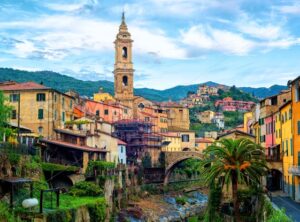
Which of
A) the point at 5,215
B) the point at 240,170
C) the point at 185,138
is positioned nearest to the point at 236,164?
the point at 240,170

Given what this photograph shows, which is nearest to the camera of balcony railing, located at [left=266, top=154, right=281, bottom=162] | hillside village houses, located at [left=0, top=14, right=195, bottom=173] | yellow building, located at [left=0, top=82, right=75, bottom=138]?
balcony railing, located at [left=266, top=154, right=281, bottom=162]

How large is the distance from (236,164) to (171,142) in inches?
3413

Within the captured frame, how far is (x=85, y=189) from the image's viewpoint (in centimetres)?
5922

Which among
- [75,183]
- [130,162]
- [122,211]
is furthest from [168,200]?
[75,183]

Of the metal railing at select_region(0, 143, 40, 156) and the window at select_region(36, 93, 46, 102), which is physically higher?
the window at select_region(36, 93, 46, 102)

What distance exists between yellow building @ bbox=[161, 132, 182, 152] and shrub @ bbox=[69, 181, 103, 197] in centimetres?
6286

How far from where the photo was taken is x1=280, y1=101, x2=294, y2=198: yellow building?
189 ft

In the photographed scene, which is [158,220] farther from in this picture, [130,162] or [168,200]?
[130,162]

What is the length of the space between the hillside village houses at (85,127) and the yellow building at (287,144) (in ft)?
75.8

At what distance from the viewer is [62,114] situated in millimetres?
78562

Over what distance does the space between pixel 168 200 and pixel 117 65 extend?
6236cm

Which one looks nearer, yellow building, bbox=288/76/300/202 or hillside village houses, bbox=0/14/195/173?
yellow building, bbox=288/76/300/202

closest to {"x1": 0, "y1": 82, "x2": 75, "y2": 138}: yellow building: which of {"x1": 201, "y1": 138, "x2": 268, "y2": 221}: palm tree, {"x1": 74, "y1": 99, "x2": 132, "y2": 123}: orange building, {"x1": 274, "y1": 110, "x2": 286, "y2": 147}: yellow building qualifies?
{"x1": 74, "y1": 99, "x2": 132, "y2": 123}: orange building

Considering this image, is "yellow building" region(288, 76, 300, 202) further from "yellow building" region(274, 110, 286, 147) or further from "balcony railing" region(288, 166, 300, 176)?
"yellow building" region(274, 110, 286, 147)
